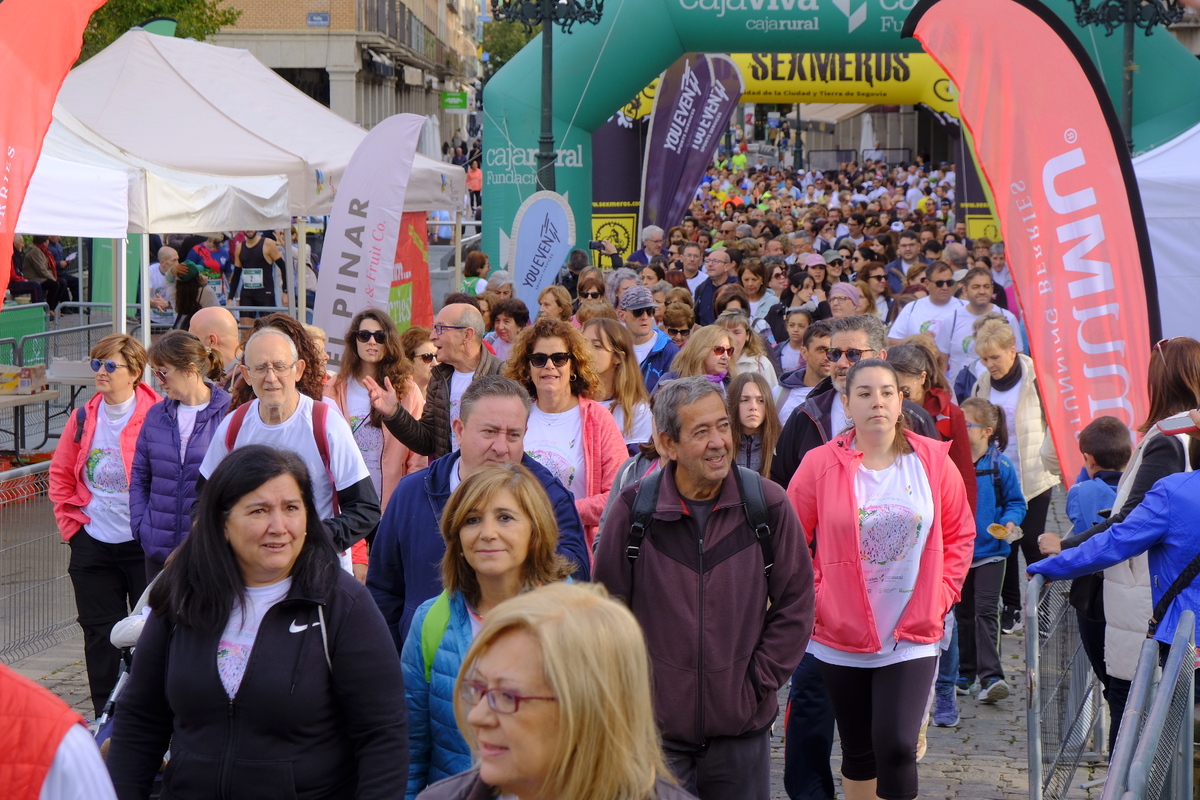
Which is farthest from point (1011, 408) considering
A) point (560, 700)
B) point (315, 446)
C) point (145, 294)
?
point (145, 294)

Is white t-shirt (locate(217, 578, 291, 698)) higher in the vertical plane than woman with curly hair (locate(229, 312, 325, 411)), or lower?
lower

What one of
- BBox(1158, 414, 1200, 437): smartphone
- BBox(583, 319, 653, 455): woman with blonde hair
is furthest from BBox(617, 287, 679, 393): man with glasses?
BBox(1158, 414, 1200, 437): smartphone

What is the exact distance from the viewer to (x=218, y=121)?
Result: 14258mm

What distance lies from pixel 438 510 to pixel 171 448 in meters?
2.27

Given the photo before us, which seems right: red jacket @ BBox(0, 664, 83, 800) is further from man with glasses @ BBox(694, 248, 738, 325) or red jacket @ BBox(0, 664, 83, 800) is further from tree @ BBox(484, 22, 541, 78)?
tree @ BBox(484, 22, 541, 78)

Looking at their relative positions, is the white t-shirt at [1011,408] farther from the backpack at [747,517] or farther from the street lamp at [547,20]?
the street lamp at [547,20]

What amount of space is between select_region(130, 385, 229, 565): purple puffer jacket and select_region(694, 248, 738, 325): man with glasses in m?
7.28

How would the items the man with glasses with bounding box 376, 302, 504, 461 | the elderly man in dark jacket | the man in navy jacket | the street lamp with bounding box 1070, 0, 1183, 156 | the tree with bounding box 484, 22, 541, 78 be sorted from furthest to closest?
1. the tree with bounding box 484, 22, 541, 78
2. the street lamp with bounding box 1070, 0, 1183, 156
3. the man with glasses with bounding box 376, 302, 504, 461
4. the man in navy jacket
5. the elderly man in dark jacket

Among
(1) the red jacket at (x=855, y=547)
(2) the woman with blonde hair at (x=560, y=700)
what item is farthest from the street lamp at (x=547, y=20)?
(2) the woman with blonde hair at (x=560, y=700)

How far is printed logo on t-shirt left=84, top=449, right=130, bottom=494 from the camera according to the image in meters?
6.20

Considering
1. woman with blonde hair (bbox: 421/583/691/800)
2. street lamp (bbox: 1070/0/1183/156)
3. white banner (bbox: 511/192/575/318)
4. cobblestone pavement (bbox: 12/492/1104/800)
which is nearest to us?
woman with blonde hair (bbox: 421/583/691/800)

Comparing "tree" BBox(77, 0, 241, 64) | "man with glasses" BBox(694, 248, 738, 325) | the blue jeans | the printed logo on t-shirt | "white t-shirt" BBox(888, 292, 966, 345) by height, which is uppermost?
"tree" BBox(77, 0, 241, 64)

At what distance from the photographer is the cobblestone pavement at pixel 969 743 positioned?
5.71 metres

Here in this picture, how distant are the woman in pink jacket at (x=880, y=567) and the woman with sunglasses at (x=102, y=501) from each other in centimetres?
322
